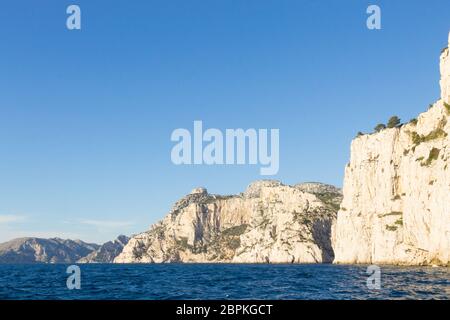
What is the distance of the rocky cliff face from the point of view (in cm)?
11931

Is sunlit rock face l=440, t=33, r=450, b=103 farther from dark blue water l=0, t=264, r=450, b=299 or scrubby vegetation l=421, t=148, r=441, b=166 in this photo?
dark blue water l=0, t=264, r=450, b=299

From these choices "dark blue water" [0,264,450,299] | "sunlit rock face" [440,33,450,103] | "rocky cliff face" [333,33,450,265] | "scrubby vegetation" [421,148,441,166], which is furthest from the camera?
"sunlit rock face" [440,33,450,103]

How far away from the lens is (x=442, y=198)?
116062mm

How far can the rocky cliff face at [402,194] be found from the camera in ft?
391

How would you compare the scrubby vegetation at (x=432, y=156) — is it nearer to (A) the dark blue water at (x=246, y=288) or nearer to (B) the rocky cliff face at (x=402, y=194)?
(B) the rocky cliff face at (x=402, y=194)

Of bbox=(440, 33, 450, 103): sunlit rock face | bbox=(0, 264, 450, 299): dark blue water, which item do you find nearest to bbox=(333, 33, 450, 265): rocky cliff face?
bbox=(440, 33, 450, 103): sunlit rock face

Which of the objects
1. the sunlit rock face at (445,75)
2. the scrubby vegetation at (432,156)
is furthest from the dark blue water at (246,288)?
the sunlit rock face at (445,75)

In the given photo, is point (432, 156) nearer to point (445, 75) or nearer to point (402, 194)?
point (445, 75)

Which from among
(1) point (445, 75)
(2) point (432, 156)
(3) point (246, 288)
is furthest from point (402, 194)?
(3) point (246, 288)

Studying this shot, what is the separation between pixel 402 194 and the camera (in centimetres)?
15750
